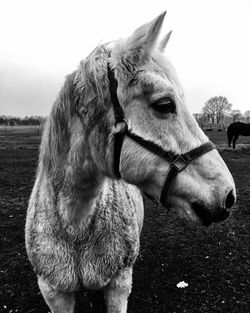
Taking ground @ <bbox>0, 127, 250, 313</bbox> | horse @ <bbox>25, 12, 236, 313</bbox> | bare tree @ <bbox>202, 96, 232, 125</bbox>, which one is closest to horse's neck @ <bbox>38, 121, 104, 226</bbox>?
horse @ <bbox>25, 12, 236, 313</bbox>

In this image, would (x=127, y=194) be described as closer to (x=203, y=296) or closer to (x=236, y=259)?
(x=203, y=296)

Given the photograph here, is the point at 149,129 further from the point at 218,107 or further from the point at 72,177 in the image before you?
the point at 218,107

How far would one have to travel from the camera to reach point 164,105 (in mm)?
1797

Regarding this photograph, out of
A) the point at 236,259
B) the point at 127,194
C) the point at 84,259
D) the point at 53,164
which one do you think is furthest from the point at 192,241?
the point at 53,164

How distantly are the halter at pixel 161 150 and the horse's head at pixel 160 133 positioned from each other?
0.02 m

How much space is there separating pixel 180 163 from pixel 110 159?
0.47m

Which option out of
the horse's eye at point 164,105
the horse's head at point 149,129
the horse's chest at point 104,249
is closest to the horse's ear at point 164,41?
the horse's head at point 149,129

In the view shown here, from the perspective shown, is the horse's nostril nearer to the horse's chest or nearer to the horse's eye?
the horse's eye

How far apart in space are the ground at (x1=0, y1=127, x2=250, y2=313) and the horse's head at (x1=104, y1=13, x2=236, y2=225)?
1715 mm

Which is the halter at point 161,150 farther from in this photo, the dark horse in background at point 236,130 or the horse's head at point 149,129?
the dark horse in background at point 236,130

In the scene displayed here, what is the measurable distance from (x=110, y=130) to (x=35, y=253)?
143 cm

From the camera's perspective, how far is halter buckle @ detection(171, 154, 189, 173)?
1.78m

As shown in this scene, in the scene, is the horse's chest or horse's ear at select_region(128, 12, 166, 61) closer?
horse's ear at select_region(128, 12, 166, 61)

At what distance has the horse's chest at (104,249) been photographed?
2570 mm
